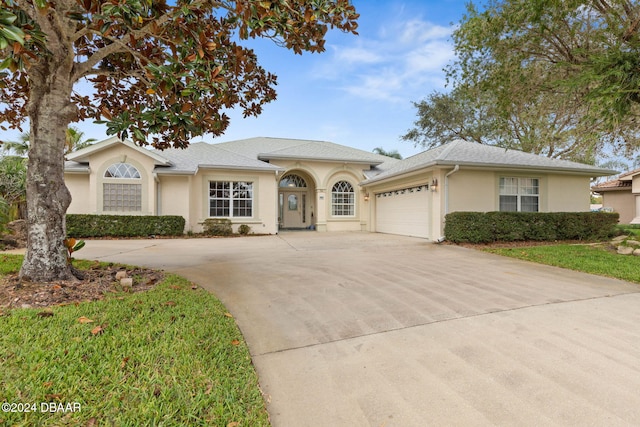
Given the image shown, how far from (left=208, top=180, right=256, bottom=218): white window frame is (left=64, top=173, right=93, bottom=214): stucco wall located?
4.89m

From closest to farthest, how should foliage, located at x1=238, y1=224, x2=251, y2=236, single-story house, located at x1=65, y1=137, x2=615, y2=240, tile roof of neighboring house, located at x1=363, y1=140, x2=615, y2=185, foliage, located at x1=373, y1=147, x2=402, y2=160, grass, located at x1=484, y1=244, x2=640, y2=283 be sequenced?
1. grass, located at x1=484, y1=244, x2=640, y2=283
2. tile roof of neighboring house, located at x1=363, y1=140, x2=615, y2=185
3. single-story house, located at x1=65, y1=137, x2=615, y2=240
4. foliage, located at x1=238, y1=224, x2=251, y2=236
5. foliage, located at x1=373, y1=147, x2=402, y2=160

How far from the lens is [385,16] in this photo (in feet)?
29.7

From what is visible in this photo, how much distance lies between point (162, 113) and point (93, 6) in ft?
4.25

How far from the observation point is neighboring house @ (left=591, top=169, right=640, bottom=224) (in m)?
19.2

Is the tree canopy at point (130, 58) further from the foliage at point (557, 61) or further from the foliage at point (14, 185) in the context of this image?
the foliage at point (14, 185)

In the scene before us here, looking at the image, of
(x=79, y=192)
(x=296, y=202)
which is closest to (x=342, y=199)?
(x=296, y=202)

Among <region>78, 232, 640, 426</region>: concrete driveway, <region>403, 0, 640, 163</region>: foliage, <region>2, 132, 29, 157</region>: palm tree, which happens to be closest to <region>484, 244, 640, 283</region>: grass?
<region>78, 232, 640, 426</region>: concrete driveway

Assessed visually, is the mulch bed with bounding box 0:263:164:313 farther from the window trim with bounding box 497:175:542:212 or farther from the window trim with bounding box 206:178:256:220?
the window trim with bounding box 497:175:542:212

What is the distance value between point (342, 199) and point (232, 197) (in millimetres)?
5956

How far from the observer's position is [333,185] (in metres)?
16.7

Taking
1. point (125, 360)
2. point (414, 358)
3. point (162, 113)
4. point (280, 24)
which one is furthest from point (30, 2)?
point (414, 358)

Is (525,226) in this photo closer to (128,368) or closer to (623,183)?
(128,368)

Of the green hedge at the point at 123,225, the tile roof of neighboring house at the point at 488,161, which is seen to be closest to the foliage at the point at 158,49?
the green hedge at the point at 123,225

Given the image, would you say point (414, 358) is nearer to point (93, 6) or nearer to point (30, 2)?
point (93, 6)
